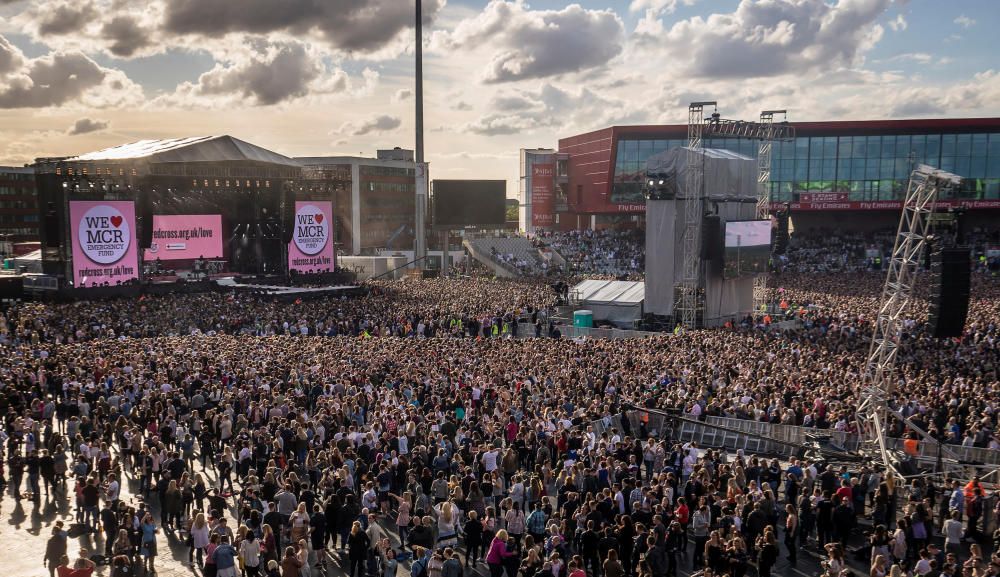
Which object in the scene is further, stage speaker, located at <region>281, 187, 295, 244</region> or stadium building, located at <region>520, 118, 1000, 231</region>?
stadium building, located at <region>520, 118, 1000, 231</region>

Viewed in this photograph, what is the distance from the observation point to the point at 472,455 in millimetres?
13695

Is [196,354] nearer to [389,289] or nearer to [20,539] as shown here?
[20,539]

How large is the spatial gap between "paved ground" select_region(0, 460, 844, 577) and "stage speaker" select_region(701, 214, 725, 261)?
21.8 meters

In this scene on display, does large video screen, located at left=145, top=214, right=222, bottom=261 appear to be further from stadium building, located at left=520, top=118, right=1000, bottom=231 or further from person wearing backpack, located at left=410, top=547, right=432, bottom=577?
person wearing backpack, located at left=410, top=547, right=432, bottom=577

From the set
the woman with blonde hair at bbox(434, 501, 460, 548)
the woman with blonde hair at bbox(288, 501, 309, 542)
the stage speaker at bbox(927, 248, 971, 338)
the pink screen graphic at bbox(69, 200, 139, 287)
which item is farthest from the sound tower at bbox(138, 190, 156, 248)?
Result: the stage speaker at bbox(927, 248, 971, 338)

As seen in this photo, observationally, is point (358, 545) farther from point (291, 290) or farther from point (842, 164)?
point (842, 164)

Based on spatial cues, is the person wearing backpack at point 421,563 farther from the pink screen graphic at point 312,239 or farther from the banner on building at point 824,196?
the banner on building at point 824,196

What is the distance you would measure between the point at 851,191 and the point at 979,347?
4112cm

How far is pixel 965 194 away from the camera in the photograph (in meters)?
59.4

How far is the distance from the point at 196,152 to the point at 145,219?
10.1 meters

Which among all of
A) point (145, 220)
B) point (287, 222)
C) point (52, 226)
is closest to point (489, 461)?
point (52, 226)

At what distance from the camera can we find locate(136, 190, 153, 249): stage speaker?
40.6 m

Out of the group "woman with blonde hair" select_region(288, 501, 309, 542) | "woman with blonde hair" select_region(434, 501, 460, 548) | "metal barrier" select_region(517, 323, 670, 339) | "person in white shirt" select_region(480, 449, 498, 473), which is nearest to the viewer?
"woman with blonde hair" select_region(288, 501, 309, 542)

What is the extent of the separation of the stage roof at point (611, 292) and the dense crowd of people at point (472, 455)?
387 inches
